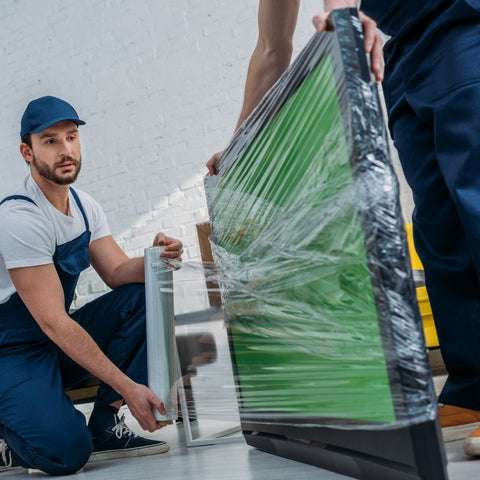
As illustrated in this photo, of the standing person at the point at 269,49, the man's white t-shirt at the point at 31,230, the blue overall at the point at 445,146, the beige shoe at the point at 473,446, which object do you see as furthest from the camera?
the man's white t-shirt at the point at 31,230

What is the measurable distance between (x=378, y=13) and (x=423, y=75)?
15 centimetres

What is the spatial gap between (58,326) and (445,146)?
3.19 ft

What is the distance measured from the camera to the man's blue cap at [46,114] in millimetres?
1667

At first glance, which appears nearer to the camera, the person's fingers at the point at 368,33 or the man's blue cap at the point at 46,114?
the person's fingers at the point at 368,33

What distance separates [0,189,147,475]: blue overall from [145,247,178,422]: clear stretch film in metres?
0.32

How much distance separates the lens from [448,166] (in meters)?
0.98

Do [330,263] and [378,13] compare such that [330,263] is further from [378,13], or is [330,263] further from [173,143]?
[173,143]

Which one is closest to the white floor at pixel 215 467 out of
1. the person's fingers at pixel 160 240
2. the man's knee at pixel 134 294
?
the man's knee at pixel 134 294

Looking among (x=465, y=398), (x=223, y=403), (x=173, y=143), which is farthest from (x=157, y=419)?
(x=173, y=143)

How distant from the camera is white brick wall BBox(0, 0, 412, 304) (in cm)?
329

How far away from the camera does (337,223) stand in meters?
0.70

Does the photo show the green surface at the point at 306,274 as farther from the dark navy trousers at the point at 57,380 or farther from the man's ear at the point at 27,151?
the man's ear at the point at 27,151

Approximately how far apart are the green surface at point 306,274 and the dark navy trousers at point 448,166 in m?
→ 0.30

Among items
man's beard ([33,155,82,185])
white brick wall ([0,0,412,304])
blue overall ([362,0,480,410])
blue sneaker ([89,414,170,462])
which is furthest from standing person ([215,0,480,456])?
white brick wall ([0,0,412,304])
